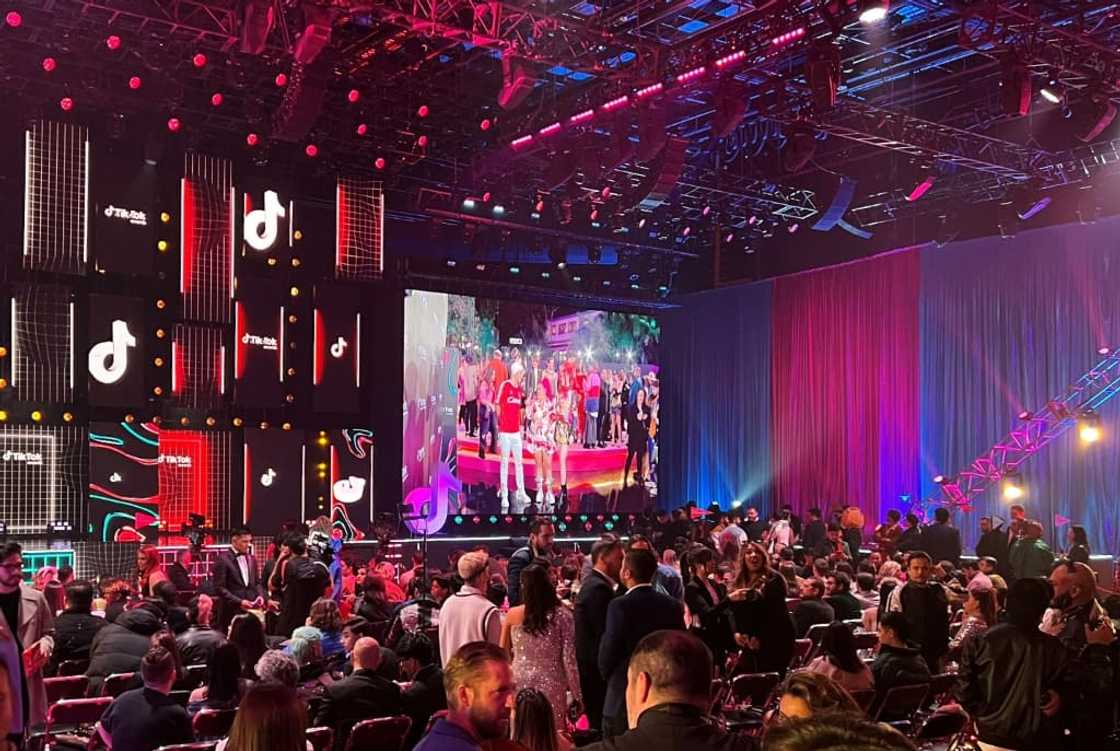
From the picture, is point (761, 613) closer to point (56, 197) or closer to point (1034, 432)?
point (56, 197)

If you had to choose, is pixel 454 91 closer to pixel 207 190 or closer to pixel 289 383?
pixel 207 190

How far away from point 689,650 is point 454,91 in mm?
13672

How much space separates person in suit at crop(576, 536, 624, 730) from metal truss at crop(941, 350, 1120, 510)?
550 inches

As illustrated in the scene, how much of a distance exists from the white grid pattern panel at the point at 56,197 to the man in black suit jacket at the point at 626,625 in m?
11.8

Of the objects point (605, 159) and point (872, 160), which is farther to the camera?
point (872, 160)

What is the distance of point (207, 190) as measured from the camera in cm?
1627

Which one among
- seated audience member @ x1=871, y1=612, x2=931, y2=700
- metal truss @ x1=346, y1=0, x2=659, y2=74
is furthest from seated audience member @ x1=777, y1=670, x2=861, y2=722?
metal truss @ x1=346, y1=0, x2=659, y2=74

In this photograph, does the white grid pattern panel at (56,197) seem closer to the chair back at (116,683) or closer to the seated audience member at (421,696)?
the chair back at (116,683)

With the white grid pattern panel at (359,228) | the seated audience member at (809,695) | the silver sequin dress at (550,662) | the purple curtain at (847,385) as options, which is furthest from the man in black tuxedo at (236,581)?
the purple curtain at (847,385)

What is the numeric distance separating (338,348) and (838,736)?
16728 mm

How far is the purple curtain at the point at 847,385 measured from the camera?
2047cm

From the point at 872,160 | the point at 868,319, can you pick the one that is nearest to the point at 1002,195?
the point at 872,160

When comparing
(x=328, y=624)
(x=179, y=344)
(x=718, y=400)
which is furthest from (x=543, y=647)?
(x=718, y=400)

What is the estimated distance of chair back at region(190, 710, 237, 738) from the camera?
19.3 feet
